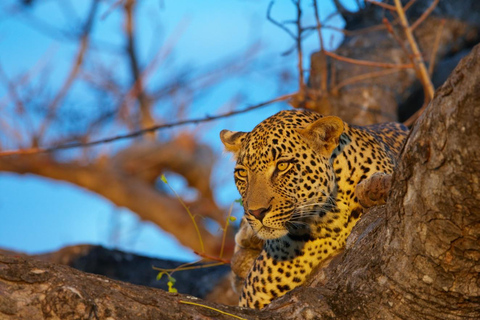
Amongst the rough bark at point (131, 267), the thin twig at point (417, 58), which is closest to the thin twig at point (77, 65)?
the rough bark at point (131, 267)

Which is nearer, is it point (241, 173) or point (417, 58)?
point (241, 173)

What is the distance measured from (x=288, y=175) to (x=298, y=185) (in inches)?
4.0

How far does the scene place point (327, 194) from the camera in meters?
4.79

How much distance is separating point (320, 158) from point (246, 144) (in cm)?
59

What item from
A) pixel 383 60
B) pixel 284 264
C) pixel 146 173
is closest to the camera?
pixel 284 264

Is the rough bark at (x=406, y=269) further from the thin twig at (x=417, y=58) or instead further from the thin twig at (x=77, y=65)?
the thin twig at (x=77, y=65)

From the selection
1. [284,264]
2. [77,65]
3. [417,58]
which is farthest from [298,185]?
[77,65]

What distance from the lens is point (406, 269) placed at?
3557mm

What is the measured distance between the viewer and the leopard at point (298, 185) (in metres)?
4.79

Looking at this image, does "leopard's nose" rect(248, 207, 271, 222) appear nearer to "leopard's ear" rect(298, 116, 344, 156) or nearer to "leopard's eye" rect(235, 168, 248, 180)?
→ "leopard's eye" rect(235, 168, 248, 180)

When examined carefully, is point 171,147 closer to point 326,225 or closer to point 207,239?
point 207,239

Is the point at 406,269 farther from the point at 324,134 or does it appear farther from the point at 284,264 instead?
the point at 284,264

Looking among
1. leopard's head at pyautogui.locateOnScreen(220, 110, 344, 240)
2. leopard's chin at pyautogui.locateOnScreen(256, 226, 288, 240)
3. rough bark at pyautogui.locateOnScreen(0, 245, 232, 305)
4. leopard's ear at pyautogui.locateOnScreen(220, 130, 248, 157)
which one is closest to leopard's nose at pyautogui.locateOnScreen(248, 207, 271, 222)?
leopard's head at pyautogui.locateOnScreen(220, 110, 344, 240)

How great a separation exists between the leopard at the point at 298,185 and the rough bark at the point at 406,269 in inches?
35.1
